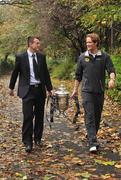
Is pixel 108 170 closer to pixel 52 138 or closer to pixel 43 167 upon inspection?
pixel 43 167

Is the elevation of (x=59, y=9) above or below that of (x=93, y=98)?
above

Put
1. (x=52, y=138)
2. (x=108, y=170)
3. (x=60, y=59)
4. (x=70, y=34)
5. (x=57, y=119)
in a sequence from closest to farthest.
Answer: (x=108, y=170)
(x=52, y=138)
(x=57, y=119)
(x=70, y=34)
(x=60, y=59)

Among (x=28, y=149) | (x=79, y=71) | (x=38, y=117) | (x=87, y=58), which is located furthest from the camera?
(x=38, y=117)

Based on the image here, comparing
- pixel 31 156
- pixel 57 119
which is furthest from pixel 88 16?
pixel 31 156

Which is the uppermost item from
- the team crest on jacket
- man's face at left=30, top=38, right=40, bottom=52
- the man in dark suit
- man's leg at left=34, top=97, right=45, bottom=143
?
man's face at left=30, top=38, right=40, bottom=52

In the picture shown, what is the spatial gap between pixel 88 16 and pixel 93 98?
4.36 m

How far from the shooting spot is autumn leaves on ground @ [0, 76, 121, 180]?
7594mm

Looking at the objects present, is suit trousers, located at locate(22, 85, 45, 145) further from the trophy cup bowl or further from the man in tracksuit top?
the man in tracksuit top

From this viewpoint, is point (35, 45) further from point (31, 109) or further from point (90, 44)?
point (31, 109)

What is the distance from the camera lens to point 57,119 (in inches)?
563

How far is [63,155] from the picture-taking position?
29.6 ft

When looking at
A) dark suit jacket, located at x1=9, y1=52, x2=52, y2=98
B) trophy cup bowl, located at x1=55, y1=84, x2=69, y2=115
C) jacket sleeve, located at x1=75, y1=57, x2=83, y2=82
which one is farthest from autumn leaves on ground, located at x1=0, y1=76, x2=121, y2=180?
jacket sleeve, located at x1=75, y1=57, x2=83, y2=82

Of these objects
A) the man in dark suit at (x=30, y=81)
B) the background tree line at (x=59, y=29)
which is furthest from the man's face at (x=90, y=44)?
the background tree line at (x=59, y=29)

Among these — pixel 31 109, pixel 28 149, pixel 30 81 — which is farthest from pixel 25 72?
pixel 28 149
